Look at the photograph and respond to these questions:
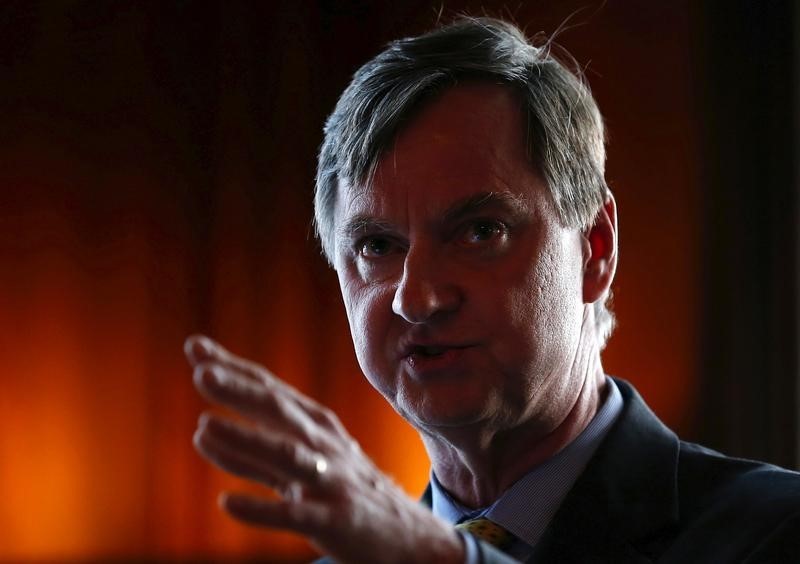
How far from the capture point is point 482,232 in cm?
154

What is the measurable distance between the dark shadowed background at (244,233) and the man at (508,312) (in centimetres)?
181

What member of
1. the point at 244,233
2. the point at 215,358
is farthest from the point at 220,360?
the point at 244,233

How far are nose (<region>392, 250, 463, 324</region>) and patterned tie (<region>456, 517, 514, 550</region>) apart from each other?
0.33 meters

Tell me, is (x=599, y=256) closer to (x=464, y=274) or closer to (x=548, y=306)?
(x=548, y=306)

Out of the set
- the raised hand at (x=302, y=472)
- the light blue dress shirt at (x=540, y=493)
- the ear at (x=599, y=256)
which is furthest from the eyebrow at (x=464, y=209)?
the raised hand at (x=302, y=472)

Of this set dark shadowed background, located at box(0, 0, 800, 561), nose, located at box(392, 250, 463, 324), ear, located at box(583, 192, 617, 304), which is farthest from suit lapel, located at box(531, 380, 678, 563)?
dark shadowed background, located at box(0, 0, 800, 561)

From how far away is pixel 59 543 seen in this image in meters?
3.31

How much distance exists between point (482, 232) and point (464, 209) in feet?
0.15

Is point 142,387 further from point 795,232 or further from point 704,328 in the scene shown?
point 795,232

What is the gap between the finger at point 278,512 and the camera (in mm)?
835

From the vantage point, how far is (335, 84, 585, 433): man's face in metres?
1.50

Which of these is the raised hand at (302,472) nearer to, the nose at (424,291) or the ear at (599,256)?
the nose at (424,291)

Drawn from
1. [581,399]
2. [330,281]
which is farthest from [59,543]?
[581,399]

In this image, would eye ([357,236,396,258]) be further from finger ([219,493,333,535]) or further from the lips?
finger ([219,493,333,535])
